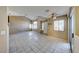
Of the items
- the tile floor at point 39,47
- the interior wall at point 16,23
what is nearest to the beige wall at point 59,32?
the tile floor at point 39,47

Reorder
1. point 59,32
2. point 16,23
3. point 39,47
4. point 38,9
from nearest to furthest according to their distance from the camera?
1. point 39,47
2. point 38,9
3. point 59,32
4. point 16,23

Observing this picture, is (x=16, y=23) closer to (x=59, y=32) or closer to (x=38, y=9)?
(x=59, y=32)

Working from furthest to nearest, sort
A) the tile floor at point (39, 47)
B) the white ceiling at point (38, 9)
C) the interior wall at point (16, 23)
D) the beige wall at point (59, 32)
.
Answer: the interior wall at point (16, 23) → the beige wall at point (59, 32) → the white ceiling at point (38, 9) → the tile floor at point (39, 47)

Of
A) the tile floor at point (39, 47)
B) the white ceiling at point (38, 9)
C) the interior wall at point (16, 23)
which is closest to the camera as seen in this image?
the tile floor at point (39, 47)

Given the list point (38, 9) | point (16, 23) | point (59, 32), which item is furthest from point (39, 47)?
point (16, 23)

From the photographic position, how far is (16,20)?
14.9 meters

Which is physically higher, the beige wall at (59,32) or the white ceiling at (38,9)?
the white ceiling at (38,9)

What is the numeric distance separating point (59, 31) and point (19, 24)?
8276 mm

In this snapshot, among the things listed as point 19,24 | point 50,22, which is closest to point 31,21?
point 19,24

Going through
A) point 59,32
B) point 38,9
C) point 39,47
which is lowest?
point 39,47

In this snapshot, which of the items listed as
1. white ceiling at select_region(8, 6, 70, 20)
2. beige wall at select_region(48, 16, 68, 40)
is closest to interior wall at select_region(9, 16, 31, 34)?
beige wall at select_region(48, 16, 68, 40)

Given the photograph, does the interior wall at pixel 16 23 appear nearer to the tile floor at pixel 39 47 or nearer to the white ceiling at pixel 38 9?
the white ceiling at pixel 38 9
